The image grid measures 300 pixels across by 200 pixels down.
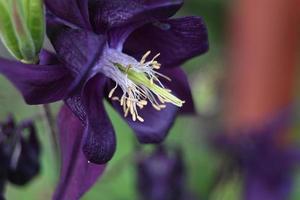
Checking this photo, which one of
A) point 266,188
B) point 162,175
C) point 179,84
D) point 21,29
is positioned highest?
point 21,29

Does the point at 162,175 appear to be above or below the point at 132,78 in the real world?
below

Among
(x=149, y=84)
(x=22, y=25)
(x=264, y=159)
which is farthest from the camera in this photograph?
(x=264, y=159)

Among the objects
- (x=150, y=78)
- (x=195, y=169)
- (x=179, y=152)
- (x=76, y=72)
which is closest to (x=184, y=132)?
(x=195, y=169)

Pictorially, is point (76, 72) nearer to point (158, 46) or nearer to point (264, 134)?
point (158, 46)

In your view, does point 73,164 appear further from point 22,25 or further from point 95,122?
point 22,25

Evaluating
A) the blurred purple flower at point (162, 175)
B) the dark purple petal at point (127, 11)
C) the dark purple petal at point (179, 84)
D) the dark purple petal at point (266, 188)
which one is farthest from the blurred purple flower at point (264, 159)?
the dark purple petal at point (127, 11)

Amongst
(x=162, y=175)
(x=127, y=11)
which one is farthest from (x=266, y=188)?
(x=127, y=11)

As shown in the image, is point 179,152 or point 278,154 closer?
point 179,152
